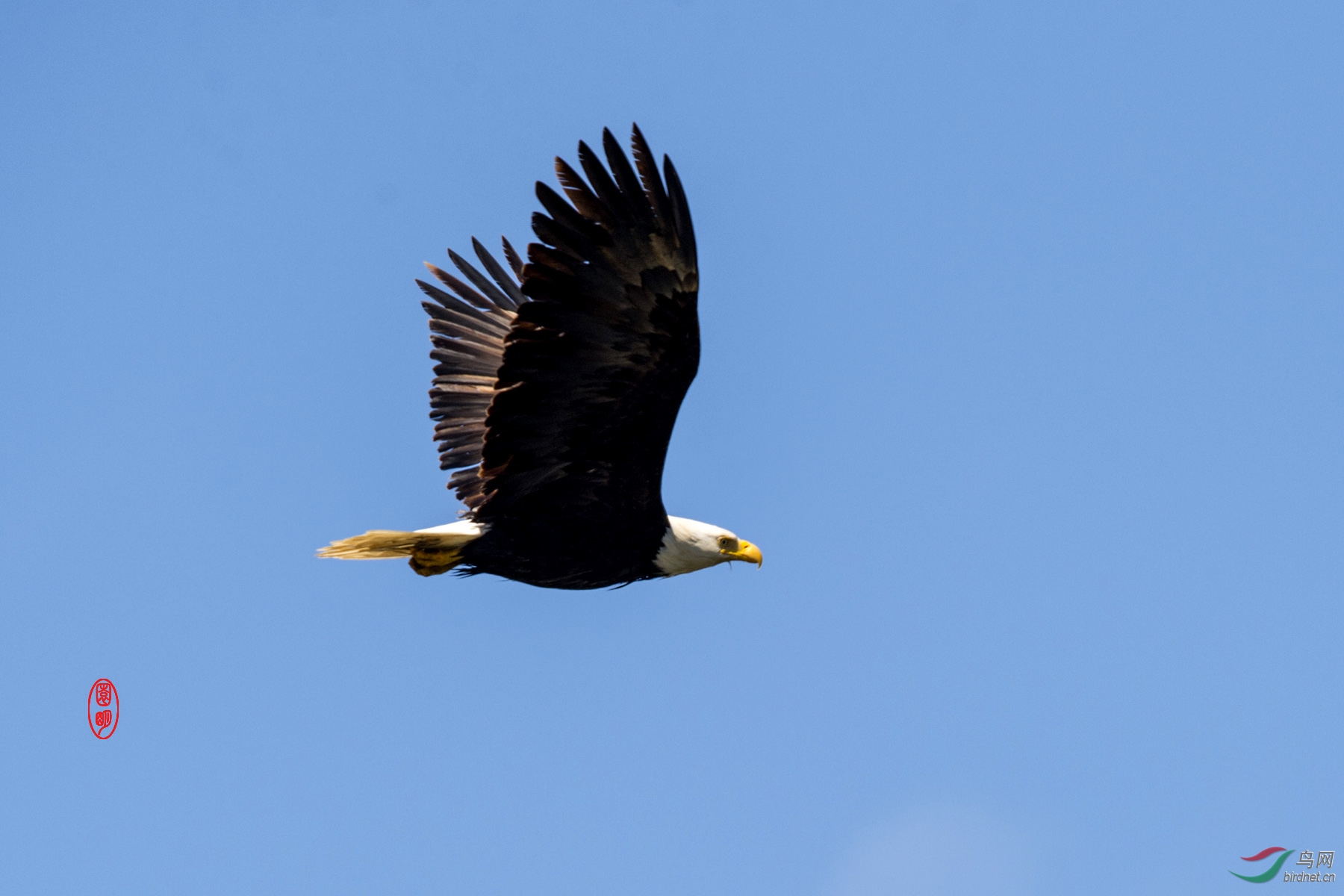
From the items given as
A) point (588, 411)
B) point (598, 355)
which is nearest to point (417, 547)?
point (588, 411)

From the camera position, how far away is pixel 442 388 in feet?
36.8

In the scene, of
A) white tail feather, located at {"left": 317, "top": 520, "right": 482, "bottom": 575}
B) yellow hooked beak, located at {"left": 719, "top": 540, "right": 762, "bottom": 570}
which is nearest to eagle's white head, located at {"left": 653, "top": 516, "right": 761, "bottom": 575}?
yellow hooked beak, located at {"left": 719, "top": 540, "right": 762, "bottom": 570}

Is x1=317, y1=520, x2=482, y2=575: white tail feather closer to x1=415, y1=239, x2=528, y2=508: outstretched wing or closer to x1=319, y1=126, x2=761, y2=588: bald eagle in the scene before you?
x1=319, y1=126, x2=761, y2=588: bald eagle

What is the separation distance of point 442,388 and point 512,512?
6.57 feet

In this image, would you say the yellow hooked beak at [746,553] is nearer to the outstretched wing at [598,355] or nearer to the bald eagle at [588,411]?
the bald eagle at [588,411]

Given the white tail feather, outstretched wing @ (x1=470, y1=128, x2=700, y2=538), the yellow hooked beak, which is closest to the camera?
outstretched wing @ (x1=470, y1=128, x2=700, y2=538)

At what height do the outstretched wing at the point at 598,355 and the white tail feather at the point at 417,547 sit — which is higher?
the outstretched wing at the point at 598,355

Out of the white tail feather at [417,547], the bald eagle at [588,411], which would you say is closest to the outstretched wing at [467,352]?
the bald eagle at [588,411]

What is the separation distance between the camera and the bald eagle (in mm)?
8133

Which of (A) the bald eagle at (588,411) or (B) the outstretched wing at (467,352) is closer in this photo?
(A) the bald eagle at (588,411)

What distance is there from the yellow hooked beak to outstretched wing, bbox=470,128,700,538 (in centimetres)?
69

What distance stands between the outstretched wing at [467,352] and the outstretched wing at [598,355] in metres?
1.60

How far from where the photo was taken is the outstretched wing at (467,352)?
36.3 ft

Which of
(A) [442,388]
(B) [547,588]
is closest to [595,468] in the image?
(B) [547,588]
